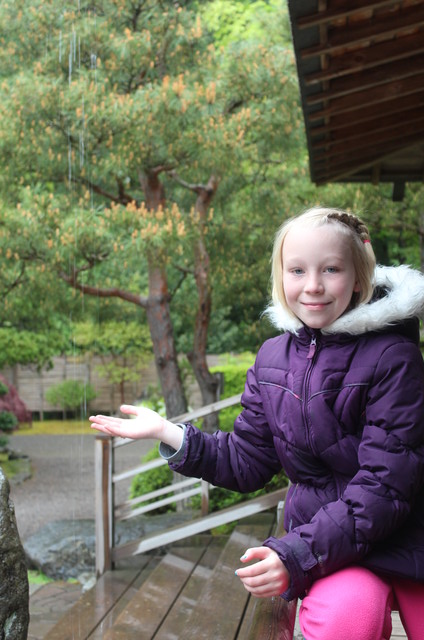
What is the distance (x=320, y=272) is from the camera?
1.59m

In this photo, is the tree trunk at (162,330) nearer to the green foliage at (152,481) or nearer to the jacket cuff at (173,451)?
the green foliage at (152,481)

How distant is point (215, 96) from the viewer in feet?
23.7

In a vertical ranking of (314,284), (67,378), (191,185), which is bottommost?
(67,378)

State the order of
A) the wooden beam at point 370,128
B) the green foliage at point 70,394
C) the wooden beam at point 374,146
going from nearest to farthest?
the wooden beam at point 370,128 → the wooden beam at point 374,146 → the green foliage at point 70,394

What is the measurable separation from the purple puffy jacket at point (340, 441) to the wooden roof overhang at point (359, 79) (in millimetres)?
1491

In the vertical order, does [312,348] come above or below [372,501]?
above

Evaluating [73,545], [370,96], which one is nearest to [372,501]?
[370,96]

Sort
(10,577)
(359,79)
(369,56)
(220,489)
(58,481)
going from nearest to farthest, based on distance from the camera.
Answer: (10,577) → (369,56) → (359,79) → (220,489) → (58,481)

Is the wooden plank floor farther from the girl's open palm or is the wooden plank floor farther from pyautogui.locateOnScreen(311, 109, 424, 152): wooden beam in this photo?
pyautogui.locateOnScreen(311, 109, 424, 152): wooden beam

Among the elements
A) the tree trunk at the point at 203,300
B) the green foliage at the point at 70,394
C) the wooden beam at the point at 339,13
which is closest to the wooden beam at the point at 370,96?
the wooden beam at the point at 339,13

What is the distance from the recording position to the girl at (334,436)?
4.53 ft

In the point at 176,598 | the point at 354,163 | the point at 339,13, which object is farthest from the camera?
the point at 354,163

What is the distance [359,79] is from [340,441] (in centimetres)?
257

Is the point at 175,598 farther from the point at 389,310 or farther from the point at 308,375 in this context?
the point at 389,310
